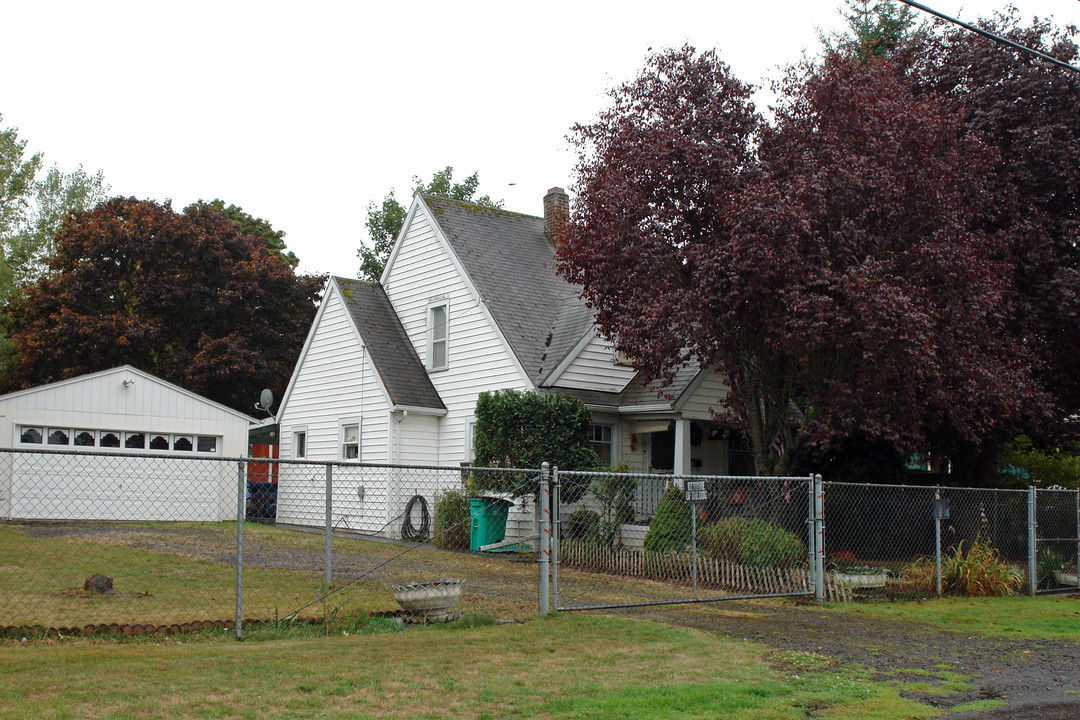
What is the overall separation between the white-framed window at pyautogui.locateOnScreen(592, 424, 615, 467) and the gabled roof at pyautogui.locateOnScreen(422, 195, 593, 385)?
1740 mm

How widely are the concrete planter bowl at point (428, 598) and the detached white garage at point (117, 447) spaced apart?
12.3 m

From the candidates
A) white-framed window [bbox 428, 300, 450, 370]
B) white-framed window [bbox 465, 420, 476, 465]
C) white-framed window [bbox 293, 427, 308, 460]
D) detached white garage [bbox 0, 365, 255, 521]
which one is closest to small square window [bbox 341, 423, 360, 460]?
white-framed window [bbox 293, 427, 308, 460]

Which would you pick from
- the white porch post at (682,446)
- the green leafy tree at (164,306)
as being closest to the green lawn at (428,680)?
the white porch post at (682,446)

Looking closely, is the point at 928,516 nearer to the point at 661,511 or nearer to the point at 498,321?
the point at 661,511

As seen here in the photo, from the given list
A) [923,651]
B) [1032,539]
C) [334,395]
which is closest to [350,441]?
[334,395]

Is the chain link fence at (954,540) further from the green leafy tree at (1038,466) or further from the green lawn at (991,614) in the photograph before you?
the green leafy tree at (1038,466)

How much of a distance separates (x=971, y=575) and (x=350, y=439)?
1337 cm

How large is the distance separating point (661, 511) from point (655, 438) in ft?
17.0

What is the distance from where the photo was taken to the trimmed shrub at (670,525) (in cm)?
1408

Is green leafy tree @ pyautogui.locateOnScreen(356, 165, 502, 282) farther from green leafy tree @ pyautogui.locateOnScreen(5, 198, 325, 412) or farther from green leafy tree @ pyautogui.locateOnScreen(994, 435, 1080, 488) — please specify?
green leafy tree @ pyautogui.locateOnScreen(994, 435, 1080, 488)

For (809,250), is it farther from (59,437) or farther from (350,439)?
(59,437)

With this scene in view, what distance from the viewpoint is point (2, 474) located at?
66.1 feet

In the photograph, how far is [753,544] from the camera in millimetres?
12453

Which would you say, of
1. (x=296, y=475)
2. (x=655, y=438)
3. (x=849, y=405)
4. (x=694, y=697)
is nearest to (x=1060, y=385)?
(x=849, y=405)
